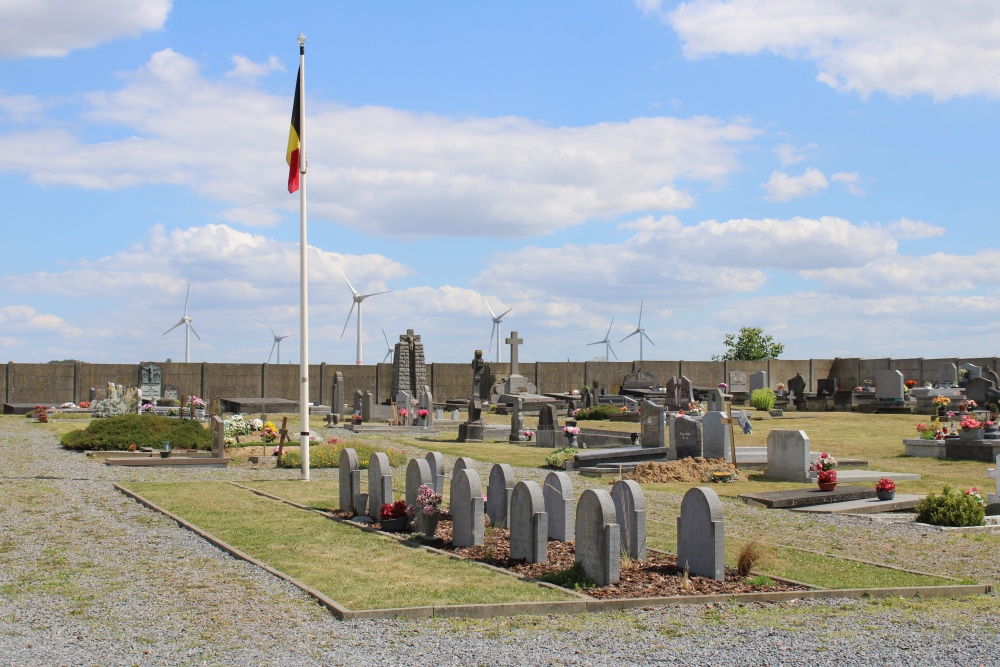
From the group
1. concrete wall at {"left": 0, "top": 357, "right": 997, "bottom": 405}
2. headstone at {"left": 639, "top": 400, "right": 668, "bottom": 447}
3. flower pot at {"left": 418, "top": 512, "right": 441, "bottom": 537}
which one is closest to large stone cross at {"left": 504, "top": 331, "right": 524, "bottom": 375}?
concrete wall at {"left": 0, "top": 357, "right": 997, "bottom": 405}

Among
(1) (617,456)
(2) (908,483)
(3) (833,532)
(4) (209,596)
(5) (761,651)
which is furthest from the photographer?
(1) (617,456)

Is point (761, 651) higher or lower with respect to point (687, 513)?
lower

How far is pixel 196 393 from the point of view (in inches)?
1887

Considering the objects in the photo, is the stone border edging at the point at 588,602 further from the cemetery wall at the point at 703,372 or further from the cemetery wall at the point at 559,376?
the cemetery wall at the point at 703,372

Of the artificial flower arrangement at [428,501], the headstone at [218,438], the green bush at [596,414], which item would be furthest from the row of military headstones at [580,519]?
the green bush at [596,414]

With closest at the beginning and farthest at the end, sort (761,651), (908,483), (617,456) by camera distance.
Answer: (761,651) < (908,483) < (617,456)

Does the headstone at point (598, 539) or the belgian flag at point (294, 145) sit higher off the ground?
the belgian flag at point (294, 145)

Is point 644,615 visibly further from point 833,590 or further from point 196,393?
point 196,393

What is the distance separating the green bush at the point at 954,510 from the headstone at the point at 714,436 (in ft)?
21.9

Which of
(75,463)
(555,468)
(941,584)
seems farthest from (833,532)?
(75,463)

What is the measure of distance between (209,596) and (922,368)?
1894 inches

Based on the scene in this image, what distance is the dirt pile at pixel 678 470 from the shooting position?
18.2m

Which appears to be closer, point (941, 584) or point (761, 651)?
point (761, 651)

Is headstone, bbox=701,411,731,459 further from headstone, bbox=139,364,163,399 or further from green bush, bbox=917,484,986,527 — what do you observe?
headstone, bbox=139,364,163,399
